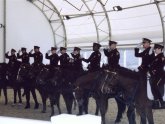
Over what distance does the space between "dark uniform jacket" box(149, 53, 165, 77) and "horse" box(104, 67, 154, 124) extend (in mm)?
356

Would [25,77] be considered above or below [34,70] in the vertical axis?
below

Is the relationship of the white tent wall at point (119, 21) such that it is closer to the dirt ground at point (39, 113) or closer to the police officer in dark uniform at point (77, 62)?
the dirt ground at point (39, 113)

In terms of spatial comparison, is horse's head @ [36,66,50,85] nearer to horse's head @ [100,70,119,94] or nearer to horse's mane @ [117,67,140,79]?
horse's head @ [100,70,119,94]

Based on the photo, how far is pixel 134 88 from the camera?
6102 millimetres

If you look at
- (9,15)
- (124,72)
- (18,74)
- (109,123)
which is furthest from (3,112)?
(9,15)

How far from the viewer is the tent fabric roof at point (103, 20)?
12984 millimetres

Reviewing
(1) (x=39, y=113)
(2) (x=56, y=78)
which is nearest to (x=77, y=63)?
(2) (x=56, y=78)

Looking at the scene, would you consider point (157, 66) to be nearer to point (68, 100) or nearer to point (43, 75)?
point (68, 100)

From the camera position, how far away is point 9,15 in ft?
57.3

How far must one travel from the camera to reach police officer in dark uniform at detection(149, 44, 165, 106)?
6.29 metres

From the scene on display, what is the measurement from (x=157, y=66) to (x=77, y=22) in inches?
415

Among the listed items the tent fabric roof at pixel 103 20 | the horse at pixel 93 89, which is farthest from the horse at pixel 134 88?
the tent fabric roof at pixel 103 20

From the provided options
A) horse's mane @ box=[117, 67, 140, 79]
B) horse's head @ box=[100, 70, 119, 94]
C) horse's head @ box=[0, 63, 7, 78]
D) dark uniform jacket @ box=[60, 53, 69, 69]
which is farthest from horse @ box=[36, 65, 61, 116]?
horse's mane @ box=[117, 67, 140, 79]

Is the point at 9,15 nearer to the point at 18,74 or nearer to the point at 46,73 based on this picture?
the point at 18,74
